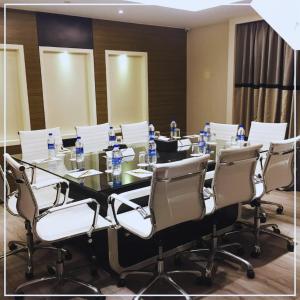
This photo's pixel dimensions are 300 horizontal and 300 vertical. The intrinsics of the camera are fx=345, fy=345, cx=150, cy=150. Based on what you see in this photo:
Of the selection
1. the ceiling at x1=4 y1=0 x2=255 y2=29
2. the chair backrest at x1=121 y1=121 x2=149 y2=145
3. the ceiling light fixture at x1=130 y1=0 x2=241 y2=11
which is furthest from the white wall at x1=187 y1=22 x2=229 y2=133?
the chair backrest at x1=121 y1=121 x2=149 y2=145

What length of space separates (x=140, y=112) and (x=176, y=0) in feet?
7.48

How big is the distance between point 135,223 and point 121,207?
34 centimetres

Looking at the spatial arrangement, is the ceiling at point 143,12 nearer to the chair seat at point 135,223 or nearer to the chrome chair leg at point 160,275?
the chair seat at point 135,223

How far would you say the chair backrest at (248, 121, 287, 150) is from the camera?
13.5ft

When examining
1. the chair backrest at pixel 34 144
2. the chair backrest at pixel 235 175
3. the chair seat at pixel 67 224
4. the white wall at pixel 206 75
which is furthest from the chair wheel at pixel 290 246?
the white wall at pixel 206 75

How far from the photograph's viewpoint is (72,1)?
13.5ft

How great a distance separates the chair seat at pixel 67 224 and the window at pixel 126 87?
319 cm

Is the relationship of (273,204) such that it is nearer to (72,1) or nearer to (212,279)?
(212,279)

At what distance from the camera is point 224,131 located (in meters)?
→ 4.65

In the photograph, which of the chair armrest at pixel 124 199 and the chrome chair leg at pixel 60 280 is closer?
the chair armrest at pixel 124 199

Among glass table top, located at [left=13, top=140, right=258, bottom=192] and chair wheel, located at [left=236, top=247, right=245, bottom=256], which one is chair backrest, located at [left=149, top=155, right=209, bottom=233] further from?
chair wheel, located at [left=236, top=247, right=245, bottom=256]

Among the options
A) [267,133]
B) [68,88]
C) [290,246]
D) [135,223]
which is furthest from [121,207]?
[68,88]

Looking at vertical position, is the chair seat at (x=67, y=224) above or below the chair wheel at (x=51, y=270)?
above

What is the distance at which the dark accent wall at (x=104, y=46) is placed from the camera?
15.1 feet
